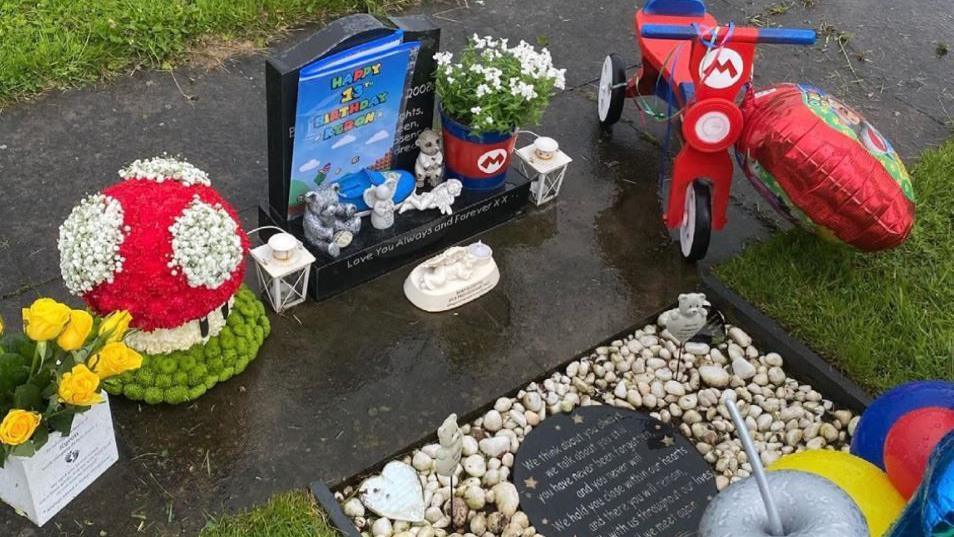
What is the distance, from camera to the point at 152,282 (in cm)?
304

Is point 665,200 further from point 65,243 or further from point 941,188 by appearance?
point 65,243

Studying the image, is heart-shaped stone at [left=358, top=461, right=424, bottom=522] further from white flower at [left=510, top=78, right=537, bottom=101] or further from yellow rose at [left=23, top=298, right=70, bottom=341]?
white flower at [left=510, top=78, right=537, bottom=101]

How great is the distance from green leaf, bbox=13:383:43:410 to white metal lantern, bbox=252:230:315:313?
1021 mm

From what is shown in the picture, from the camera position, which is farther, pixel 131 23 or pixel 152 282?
pixel 131 23

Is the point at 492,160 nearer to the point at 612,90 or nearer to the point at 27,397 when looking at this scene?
the point at 612,90

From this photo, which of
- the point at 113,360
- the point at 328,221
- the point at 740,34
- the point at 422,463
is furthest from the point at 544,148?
the point at 113,360

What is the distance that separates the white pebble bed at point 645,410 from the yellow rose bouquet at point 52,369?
3.04 ft

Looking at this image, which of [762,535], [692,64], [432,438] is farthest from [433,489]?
[692,64]

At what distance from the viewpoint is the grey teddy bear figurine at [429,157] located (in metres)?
4.02

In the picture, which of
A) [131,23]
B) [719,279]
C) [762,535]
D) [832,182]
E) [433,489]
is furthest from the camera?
[131,23]

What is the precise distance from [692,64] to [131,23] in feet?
9.48

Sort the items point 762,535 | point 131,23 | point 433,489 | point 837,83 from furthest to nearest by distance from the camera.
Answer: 1. point 837,83
2. point 131,23
3. point 433,489
4. point 762,535

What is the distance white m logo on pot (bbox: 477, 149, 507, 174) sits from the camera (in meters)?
4.05

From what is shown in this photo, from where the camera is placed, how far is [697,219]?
404cm
